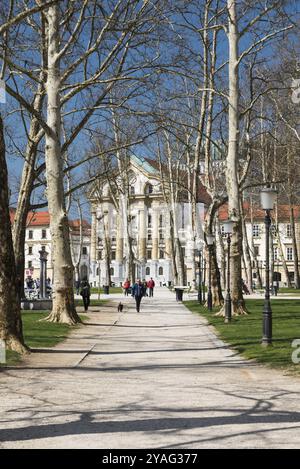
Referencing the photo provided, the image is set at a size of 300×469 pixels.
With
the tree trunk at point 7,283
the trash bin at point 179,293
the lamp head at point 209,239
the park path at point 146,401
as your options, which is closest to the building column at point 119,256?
the trash bin at point 179,293

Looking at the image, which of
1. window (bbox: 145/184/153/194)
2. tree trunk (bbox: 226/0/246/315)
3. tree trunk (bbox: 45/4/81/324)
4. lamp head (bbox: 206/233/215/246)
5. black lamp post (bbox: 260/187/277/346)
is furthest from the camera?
window (bbox: 145/184/153/194)

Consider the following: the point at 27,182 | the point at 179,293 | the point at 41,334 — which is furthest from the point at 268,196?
the point at 179,293

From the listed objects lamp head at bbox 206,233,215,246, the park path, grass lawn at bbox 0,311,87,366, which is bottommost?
the park path

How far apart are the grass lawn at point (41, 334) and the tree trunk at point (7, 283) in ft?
1.23

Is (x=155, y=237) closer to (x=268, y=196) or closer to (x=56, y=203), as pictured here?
(x=56, y=203)

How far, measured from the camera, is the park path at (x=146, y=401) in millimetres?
6508

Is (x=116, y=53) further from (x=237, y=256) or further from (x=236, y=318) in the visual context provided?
(x=236, y=318)

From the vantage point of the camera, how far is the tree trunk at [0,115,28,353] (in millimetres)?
13062

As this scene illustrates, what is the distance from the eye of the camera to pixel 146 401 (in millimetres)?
8633

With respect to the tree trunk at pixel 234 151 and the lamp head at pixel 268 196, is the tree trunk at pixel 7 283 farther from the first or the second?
the tree trunk at pixel 234 151

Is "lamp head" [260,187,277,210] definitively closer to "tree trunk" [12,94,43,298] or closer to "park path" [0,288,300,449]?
"park path" [0,288,300,449]

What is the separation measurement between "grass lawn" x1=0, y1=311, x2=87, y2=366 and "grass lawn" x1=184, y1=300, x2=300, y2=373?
13.8 feet

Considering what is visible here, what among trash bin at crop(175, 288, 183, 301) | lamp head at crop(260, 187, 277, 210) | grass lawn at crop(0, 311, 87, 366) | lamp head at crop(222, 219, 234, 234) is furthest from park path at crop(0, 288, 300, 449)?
trash bin at crop(175, 288, 183, 301)
